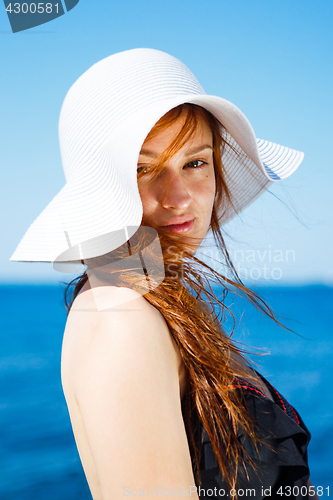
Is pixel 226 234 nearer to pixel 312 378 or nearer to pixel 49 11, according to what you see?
pixel 49 11

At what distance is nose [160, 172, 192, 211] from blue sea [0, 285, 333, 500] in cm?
46

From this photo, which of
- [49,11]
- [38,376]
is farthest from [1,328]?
[49,11]

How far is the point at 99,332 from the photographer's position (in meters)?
0.72

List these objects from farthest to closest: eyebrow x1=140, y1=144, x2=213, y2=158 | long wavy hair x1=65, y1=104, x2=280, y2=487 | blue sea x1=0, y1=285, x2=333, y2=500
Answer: blue sea x1=0, y1=285, x2=333, y2=500 → eyebrow x1=140, y1=144, x2=213, y2=158 → long wavy hair x1=65, y1=104, x2=280, y2=487

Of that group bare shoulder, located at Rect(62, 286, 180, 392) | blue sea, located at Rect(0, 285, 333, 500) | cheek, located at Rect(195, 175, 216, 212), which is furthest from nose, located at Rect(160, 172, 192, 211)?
blue sea, located at Rect(0, 285, 333, 500)

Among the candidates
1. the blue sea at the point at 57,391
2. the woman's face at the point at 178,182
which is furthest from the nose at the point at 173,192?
the blue sea at the point at 57,391

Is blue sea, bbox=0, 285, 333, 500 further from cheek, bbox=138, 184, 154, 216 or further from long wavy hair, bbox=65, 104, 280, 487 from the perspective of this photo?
cheek, bbox=138, 184, 154, 216

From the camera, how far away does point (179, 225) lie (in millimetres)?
1104

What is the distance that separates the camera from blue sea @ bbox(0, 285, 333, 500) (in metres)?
3.58

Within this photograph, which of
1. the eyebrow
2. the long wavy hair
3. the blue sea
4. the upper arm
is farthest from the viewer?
the blue sea

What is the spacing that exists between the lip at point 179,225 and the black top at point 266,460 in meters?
0.46

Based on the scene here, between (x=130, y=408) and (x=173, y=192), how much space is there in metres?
0.60

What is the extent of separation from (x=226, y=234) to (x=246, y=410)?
84 centimetres

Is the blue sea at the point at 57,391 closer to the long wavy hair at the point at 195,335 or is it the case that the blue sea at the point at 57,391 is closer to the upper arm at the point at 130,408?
the long wavy hair at the point at 195,335
